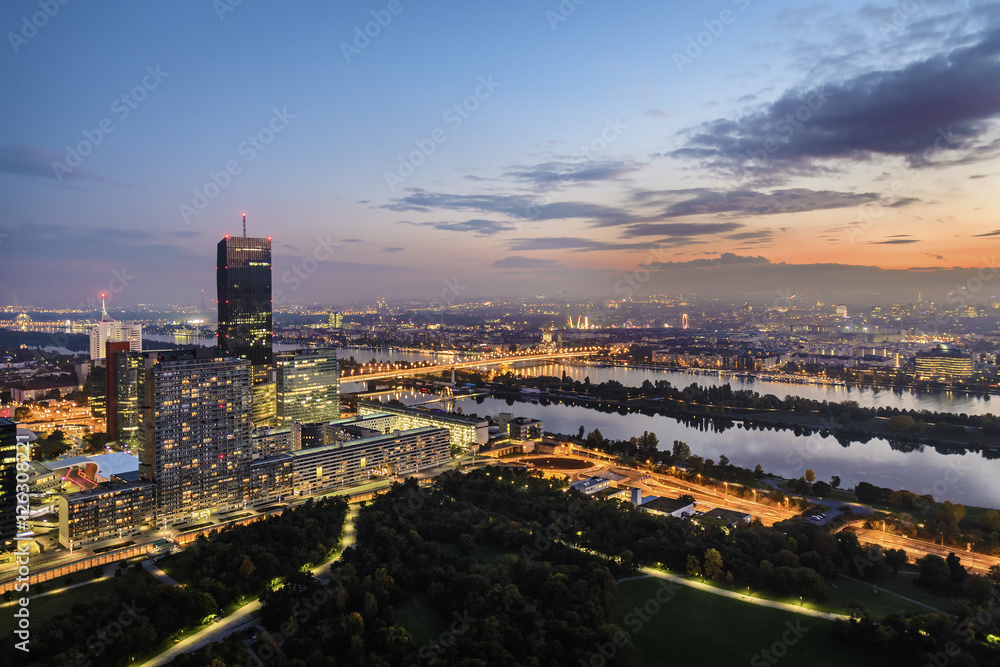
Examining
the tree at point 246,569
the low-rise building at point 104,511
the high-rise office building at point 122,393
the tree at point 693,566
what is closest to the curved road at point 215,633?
the tree at point 246,569

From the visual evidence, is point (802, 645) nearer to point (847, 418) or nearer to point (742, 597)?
point (742, 597)

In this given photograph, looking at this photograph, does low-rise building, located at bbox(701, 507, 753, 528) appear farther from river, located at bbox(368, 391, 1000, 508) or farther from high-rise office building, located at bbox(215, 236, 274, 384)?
high-rise office building, located at bbox(215, 236, 274, 384)

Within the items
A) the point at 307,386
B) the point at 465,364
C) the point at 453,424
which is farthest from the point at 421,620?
the point at 465,364

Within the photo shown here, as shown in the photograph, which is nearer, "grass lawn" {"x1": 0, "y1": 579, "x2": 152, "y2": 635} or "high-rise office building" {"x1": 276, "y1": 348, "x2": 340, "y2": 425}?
"grass lawn" {"x1": 0, "y1": 579, "x2": 152, "y2": 635}

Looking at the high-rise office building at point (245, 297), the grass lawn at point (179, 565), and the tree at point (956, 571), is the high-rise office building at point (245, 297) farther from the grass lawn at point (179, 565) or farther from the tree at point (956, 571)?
the tree at point (956, 571)

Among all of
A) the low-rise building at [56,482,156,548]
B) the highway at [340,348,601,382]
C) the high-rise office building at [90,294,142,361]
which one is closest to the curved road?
the low-rise building at [56,482,156,548]

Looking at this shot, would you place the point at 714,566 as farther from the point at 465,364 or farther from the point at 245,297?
the point at 465,364
